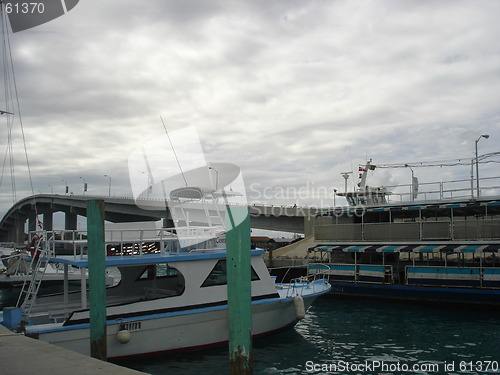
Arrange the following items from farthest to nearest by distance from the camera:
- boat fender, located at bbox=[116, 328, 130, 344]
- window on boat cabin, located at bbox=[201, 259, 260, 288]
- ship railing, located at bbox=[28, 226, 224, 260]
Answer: window on boat cabin, located at bbox=[201, 259, 260, 288] → ship railing, located at bbox=[28, 226, 224, 260] → boat fender, located at bbox=[116, 328, 130, 344]

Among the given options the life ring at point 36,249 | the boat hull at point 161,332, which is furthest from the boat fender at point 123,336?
the life ring at point 36,249

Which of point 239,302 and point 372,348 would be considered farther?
point 372,348

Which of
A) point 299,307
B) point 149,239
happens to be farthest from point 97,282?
point 299,307

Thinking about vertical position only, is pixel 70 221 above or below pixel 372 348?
above

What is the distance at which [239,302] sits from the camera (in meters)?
9.32

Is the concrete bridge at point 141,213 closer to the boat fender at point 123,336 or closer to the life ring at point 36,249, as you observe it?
the life ring at point 36,249

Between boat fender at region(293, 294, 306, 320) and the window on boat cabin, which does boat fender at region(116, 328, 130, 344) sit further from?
boat fender at region(293, 294, 306, 320)

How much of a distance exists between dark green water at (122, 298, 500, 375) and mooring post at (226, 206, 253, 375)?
3.64 meters

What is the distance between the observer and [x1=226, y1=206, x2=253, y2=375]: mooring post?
9.33 m

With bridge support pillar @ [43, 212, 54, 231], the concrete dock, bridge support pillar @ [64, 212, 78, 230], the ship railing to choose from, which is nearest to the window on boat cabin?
the ship railing

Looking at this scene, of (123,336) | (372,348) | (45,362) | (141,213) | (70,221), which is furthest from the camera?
(70,221)

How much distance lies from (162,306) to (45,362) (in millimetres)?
5821

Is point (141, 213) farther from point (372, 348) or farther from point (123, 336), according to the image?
point (372, 348)

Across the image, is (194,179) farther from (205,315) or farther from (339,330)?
(339,330)
